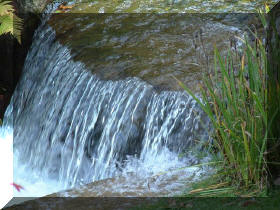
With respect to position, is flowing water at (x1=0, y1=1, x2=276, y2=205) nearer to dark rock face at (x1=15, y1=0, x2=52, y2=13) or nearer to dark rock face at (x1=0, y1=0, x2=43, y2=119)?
dark rock face at (x1=0, y1=0, x2=43, y2=119)

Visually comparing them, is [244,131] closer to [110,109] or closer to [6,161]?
[110,109]

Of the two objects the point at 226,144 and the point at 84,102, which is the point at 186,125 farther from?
the point at 84,102

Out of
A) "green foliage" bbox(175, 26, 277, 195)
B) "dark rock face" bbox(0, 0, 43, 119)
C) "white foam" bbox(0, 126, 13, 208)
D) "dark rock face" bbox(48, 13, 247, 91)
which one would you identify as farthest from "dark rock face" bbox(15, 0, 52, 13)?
"green foliage" bbox(175, 26, 277, 195)

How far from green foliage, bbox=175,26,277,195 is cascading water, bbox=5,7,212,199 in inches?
9.5

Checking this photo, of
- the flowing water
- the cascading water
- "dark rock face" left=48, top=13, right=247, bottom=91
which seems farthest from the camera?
"dark rock face" left=48, top=13, right=247, bottom=91

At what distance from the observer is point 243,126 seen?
3.49m

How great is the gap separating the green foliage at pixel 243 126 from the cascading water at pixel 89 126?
0.79 feet

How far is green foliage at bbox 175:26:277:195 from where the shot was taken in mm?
3559

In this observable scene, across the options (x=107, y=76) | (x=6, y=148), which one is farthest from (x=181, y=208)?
(x=6, y=148)

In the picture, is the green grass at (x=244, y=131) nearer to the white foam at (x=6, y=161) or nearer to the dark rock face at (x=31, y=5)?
the white foam at (x=6, y=161)

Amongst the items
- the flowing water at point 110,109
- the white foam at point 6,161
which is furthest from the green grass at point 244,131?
the white foam at point 6,161

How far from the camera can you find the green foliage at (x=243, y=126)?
11.7 ft

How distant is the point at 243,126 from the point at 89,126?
2.18m

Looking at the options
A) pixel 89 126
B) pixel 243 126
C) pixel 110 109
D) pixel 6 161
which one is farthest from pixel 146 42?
pixel 243 126
